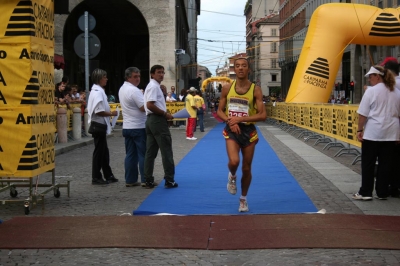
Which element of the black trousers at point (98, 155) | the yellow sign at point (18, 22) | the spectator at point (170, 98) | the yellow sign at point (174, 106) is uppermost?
the yellow sign at point (18, 22)

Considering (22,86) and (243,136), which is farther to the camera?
(22,86)

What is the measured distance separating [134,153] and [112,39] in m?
47.5

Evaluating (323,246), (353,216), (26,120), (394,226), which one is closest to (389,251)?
(323,246)

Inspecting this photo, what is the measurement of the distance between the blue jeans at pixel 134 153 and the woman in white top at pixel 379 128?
11.6ft

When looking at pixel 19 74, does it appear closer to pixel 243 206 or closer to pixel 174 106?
pixel 243 206

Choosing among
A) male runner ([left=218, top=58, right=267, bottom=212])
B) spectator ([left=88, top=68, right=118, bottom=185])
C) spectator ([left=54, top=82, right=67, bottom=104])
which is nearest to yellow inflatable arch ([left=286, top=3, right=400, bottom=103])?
spectator ([left=54, top=82, right=67, bottom=104])

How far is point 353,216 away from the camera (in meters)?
7.94

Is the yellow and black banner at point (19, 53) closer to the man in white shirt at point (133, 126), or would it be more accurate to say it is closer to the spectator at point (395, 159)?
the man in white shirt at point (133, 126)

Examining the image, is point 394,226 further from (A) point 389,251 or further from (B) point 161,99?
(B) point 161,99

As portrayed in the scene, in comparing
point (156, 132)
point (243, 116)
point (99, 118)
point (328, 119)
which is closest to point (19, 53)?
point (243, 116)

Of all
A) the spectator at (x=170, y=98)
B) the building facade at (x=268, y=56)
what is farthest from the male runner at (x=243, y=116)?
the building facade at (x=268, y=56)

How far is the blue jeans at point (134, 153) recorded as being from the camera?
11188 millimetres

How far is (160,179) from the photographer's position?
12.1m

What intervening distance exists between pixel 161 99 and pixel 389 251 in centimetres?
533
